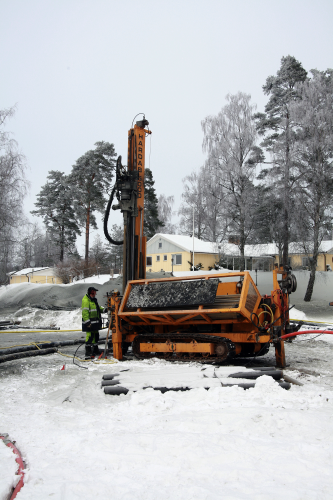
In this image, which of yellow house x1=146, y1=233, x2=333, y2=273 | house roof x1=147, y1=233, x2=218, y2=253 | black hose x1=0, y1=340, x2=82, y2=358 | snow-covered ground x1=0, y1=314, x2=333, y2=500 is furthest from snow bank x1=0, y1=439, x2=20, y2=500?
house roof x1=147, y1=233, x2=218, y2=253

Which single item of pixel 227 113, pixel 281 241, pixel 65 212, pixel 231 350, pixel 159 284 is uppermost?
pixel 227 113

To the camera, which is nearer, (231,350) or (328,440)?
(328,440)

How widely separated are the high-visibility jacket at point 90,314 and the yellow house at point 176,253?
2626 cm

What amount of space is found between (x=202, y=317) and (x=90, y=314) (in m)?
2.98

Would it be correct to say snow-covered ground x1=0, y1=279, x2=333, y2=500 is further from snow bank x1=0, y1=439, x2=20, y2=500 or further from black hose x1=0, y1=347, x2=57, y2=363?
black hose x1=0, y1=347, x2=57, y2=363

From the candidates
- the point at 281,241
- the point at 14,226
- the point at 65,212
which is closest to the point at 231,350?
the point at 14,226

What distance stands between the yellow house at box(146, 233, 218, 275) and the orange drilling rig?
27199mm

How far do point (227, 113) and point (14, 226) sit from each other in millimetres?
14297

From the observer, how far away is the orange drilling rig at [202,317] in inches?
289

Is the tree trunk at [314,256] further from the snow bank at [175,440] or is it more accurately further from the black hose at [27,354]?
the snow bank at [175,440]

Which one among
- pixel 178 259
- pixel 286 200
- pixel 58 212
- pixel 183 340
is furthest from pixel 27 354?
pixel 58 212

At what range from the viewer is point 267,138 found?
26.2 meters

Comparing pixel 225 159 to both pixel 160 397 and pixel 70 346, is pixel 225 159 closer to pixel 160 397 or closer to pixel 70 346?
pixel 70 346

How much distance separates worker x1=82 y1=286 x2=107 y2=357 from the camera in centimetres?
912
